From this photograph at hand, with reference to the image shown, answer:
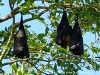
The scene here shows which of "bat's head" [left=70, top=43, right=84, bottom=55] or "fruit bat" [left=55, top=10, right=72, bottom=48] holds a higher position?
"fruit bat" [left=55, top=10, right=72, bottom=48]

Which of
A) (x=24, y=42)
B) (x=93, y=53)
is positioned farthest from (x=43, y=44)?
(x=93, y=53)

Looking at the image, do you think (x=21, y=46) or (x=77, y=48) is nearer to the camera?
(x=77, y=48)

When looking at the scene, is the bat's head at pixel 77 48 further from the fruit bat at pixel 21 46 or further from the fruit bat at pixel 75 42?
the fruit bat at pixel 21 46

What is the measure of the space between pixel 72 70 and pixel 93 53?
86cm

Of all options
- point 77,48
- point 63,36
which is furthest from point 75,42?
point 63,36

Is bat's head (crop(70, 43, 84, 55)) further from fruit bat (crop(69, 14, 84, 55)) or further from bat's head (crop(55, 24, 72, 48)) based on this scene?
bat's head (crop(55, 24, 72, 48))

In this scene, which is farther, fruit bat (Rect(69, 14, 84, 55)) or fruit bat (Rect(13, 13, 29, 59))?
fruit bat (Rect(13, 13, 29, 59))

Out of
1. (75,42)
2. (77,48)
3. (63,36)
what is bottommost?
(77,48)

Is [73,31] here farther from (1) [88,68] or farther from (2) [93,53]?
(1) [88,68]

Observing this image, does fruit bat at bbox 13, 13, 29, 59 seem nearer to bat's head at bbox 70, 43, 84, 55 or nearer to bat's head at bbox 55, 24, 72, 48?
bat's head at bbox 55, 24, 72, 48

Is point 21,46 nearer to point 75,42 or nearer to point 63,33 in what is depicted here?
point 63,33

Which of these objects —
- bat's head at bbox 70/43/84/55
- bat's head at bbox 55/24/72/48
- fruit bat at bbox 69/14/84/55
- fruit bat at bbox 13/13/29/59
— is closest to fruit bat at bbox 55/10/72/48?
bat's head at bbox 55/24/72/48

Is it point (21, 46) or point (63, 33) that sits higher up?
point (63, 33)

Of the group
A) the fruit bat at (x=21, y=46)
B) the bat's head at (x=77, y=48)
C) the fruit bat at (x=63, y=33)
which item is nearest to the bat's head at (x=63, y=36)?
the fruit bat at (x=63, y=33)
